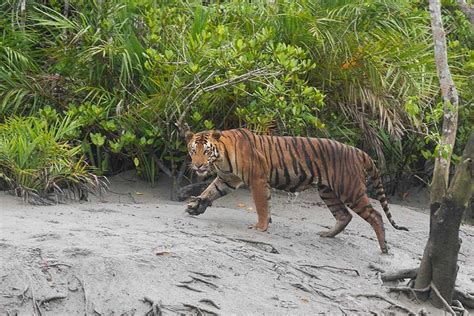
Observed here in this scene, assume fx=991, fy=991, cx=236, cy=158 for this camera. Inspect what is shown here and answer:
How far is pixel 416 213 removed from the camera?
11.4m

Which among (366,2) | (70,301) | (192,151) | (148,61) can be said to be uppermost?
(366,2)

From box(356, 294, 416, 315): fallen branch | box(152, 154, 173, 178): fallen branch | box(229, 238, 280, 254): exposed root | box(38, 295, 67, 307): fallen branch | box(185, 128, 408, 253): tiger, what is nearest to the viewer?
box(38, 295, 67, 307): fallen branch

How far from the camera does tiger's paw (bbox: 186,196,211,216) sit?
363 inches

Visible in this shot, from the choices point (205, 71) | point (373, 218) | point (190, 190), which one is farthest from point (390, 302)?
point (205, 71)

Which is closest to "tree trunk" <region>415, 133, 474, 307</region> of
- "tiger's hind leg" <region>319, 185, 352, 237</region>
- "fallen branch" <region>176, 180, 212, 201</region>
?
"tiger's hind leg" <region>319, 185, 352, 237</region>

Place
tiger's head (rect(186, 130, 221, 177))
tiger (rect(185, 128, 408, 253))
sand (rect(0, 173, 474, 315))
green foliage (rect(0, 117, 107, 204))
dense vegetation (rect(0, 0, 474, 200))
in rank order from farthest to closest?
dense vegetation (rect(0, 0, 474, 200))
green foliage (rect(0, 117, 107, 204))
tiger (rect(185, 128, 408, 253))
tiger's head (rect(186, 130, 221, 177))
sand (rect(0, 173, 474, 315))

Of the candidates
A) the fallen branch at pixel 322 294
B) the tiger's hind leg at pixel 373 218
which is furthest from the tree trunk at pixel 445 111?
the tiger's hind leg at pixel 373 218

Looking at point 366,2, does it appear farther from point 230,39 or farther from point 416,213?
point 416,213

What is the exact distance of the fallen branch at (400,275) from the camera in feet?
27.1

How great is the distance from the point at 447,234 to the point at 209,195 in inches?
96.2

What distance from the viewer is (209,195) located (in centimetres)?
928

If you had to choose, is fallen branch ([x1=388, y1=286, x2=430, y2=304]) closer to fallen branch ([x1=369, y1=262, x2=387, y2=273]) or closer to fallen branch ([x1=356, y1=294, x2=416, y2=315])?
fallen branch ([x1=356, y1=294, x2=416, y2=315])

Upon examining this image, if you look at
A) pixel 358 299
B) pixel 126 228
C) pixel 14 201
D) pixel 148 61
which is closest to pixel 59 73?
pixel 148 61

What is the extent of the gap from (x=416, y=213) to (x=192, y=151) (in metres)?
3.54
